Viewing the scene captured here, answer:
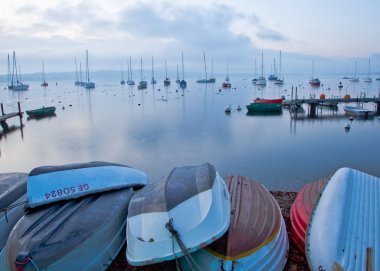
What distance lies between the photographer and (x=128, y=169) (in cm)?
892

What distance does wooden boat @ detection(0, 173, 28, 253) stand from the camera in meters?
6.77

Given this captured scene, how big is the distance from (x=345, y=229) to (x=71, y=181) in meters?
5.50

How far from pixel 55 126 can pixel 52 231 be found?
23502 millimetres

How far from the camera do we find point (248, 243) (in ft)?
17.6

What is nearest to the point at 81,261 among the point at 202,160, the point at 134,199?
the point at 134,199

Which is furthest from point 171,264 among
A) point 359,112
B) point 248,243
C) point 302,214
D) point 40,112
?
point 40,112

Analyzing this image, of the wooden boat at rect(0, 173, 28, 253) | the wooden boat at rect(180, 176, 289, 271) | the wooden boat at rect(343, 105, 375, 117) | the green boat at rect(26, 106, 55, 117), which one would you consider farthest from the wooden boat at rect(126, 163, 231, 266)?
the green boat at rect(26, 106, 55, 117)

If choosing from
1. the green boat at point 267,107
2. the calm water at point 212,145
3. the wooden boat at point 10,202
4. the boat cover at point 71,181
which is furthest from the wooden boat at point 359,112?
the wooden boat at point 10,202

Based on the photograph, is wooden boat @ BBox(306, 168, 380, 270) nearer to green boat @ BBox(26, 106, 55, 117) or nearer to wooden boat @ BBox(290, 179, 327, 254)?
wooden boat @ BBox(290, 179, 327, 254)

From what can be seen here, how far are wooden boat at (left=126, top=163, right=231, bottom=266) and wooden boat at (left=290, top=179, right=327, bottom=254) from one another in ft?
5.72

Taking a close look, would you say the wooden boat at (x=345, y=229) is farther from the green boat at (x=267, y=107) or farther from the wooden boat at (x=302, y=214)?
the green boat at (x=267, y=107)

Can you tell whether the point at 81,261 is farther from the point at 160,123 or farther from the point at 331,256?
the point at 160,123

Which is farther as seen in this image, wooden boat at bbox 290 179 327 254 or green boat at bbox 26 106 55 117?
green boat at bbox 26 106 55 117

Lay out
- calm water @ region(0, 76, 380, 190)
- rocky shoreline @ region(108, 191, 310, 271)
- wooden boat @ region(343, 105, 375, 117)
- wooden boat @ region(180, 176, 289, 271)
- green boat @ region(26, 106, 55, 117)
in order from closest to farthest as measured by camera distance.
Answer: wooden boat @ region(180, 176, 289, 271), rocky shoreline @ region(108, 191, 310, 271), calm water @ region(0, 76, 380, 190), wooden boat @ region(343, 105, 375, 117), green boat @ region(26, 106, 55, 117)
